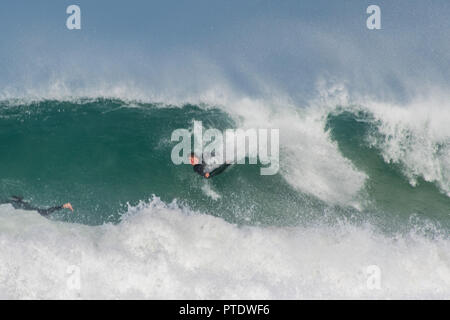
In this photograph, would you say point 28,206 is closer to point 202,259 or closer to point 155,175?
point 155,175

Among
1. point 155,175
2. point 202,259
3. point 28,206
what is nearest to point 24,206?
point 28,206

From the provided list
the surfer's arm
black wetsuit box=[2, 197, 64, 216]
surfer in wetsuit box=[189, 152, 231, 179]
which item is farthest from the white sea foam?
black wetsuit box=[2, 197, 64, 216]

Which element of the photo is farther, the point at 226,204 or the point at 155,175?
the point at 155,175

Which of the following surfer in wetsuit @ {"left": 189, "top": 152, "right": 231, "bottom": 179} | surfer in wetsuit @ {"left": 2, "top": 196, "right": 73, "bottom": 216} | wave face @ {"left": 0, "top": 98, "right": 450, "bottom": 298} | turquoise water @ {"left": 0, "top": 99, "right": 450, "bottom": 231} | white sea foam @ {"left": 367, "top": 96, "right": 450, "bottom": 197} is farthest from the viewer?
white sea foam @ {"left": 367, "top": 96, "right": 450, "bottom": 197}

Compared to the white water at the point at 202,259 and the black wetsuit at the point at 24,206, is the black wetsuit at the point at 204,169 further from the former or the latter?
the black wetsuit at the point at 24,206

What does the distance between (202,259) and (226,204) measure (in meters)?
2.13

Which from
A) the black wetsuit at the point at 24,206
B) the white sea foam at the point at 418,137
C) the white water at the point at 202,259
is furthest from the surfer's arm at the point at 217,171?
the white sea foam at the point at 418,137

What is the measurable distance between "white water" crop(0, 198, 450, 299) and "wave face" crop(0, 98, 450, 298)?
1.5 inches

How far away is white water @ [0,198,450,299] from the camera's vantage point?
9.92 m

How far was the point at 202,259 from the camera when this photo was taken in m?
11.0

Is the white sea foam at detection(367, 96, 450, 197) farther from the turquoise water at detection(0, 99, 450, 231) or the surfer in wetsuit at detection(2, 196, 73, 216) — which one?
the surfer in wetsuit at detection(2, 196, 73, 216)
